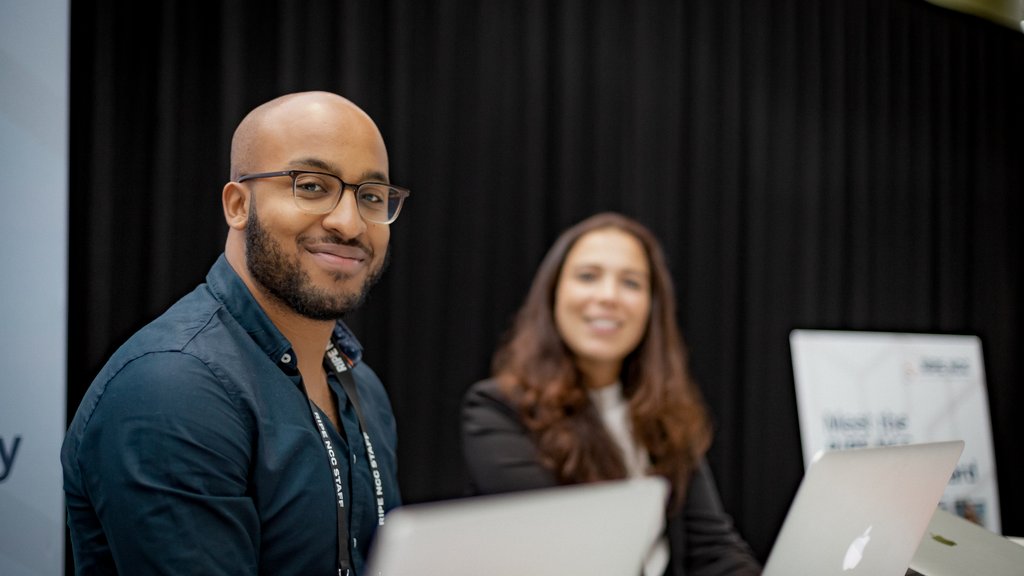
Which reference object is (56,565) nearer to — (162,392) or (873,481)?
(162,392)

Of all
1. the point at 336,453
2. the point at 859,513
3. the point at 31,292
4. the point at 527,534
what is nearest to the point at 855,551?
the point at 859,513

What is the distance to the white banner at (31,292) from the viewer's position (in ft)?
6.17

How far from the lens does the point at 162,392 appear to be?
41.1 inches

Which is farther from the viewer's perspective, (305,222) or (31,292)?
(31,292)

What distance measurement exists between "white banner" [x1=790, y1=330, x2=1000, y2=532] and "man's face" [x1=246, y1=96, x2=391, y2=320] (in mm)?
2603

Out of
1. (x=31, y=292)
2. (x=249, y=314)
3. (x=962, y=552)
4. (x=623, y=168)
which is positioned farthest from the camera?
(x=623, y=168)

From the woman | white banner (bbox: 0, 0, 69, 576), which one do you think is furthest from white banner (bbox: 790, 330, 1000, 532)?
white banner (bbox: 0, 0, 69, 576)

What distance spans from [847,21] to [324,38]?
8.98 ft

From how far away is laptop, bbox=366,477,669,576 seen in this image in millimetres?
735

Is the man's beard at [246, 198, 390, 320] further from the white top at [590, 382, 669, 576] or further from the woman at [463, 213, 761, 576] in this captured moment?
the white top at [590, 382, 669, 576]

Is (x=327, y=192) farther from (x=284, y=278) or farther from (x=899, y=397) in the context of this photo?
(x=899, y=397)

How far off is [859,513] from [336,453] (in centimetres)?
79

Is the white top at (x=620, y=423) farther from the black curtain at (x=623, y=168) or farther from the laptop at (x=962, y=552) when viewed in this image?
the black curtain at (x=623, y=168)

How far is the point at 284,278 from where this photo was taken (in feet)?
4.21
